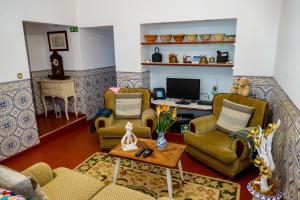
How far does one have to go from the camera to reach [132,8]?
3938 mm

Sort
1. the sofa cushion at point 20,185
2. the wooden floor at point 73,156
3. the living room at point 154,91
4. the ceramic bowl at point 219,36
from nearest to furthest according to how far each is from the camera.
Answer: the sofa cushion at point 20,185, the living room at point 154,91, the wooden floor at point 73,156, the ceramic bowl at point 219,36

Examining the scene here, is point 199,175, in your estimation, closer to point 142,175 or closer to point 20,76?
point 142,175

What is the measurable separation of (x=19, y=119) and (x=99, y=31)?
2581 mm

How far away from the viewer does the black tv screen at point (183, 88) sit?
12.9 feet

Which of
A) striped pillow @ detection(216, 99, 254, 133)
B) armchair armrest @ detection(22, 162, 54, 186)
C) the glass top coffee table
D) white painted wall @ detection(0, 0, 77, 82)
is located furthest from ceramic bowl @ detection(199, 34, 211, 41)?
armchair armrest @ detection(22, 162, 54, 186)

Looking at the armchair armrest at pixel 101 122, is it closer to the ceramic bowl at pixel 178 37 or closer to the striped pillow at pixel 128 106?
the striped pillow at pixel 128 106

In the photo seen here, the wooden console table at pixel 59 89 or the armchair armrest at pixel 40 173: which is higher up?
the wooden console table at pixel 59 89

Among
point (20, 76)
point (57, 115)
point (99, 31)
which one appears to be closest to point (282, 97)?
point (20, 76)

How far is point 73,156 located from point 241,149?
2334mm

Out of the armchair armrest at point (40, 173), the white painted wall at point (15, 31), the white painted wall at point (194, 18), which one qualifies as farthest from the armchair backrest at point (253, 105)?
the white painted wall at point (15, 31)

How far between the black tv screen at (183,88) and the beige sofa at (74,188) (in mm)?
2447

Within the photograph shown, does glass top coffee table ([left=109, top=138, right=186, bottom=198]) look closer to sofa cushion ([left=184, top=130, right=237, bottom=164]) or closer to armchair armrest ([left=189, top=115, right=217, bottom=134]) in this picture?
sofa cushion ([left=184, top=130, right=237, bottom=164])

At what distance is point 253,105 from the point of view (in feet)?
9.70

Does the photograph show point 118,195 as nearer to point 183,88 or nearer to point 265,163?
point 265,163
